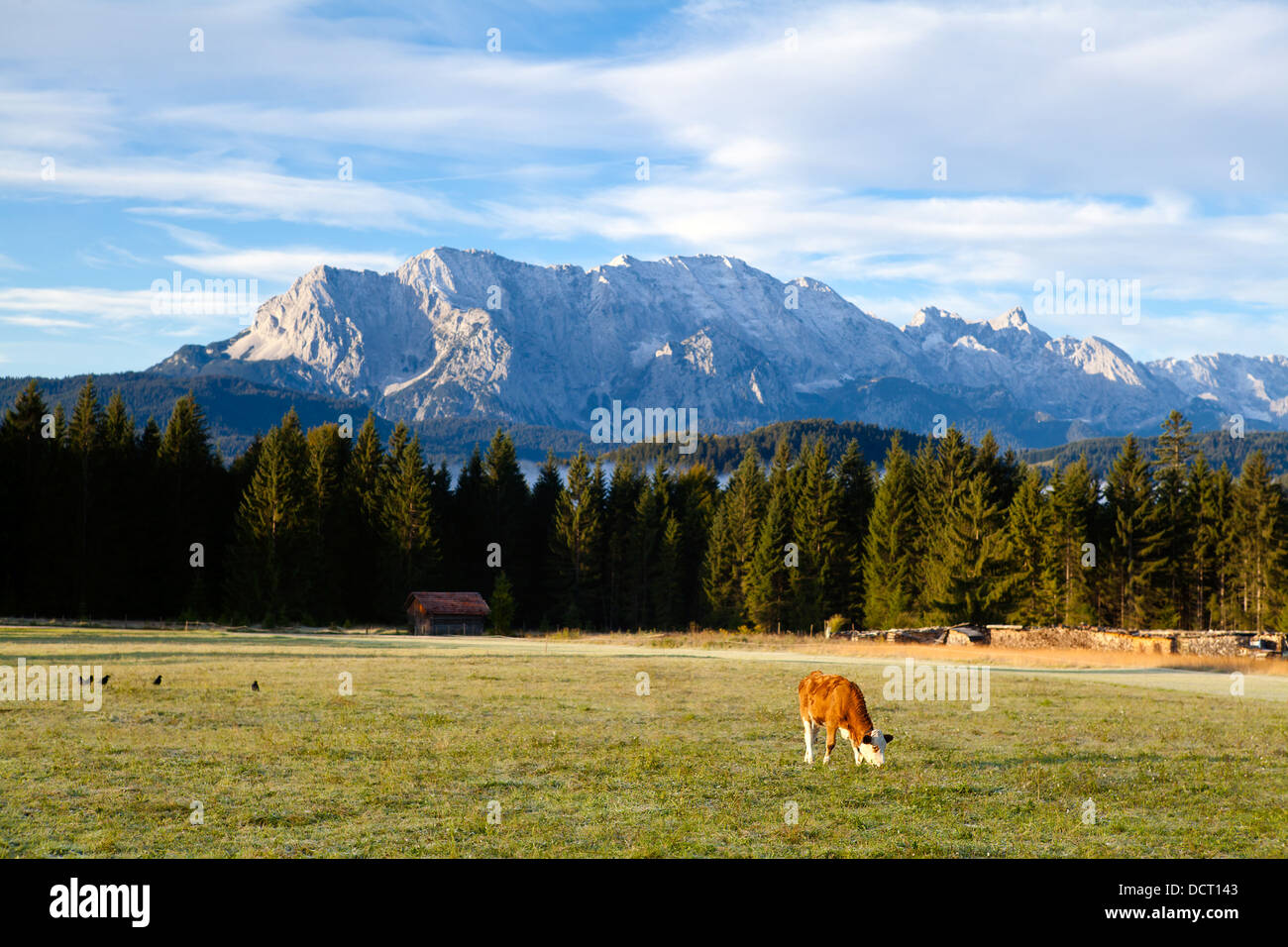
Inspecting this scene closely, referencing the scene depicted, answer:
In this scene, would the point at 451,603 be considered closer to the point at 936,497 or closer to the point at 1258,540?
the point at 936,497

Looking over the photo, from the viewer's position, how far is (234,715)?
898 inches

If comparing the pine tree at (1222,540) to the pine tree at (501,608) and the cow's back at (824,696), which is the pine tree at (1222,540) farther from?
the cow's back at (824,696)

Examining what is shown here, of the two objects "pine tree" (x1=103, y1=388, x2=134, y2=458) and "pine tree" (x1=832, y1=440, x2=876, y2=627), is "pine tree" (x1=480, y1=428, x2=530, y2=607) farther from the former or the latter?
A: "pine tree" (x1=103, y1=388, x2=134, y2=458)

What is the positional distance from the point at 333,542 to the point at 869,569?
178 feet

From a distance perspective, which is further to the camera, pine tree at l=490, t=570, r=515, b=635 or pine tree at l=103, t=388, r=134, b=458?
pine tree at l=103, t=388, r=134, b=458

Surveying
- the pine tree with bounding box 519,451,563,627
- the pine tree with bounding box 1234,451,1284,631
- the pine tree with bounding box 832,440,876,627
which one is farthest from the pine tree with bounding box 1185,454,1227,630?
the pine tree with bounding box 519,451,563,627

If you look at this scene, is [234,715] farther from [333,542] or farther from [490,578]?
[490,578]

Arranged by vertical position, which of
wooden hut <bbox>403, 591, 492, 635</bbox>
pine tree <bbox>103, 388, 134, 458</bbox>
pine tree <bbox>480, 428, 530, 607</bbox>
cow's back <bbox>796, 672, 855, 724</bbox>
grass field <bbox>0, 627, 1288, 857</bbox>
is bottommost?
wooden hut <bbox>403, 591, 492, 635</bbox>

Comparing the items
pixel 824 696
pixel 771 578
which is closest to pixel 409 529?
pixel 771 578

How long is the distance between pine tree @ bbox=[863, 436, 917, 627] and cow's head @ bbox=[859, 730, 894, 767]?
79770 millimetres

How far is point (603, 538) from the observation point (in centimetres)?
11200

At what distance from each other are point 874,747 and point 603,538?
9550 centimetres

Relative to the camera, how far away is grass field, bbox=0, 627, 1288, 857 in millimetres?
11727
